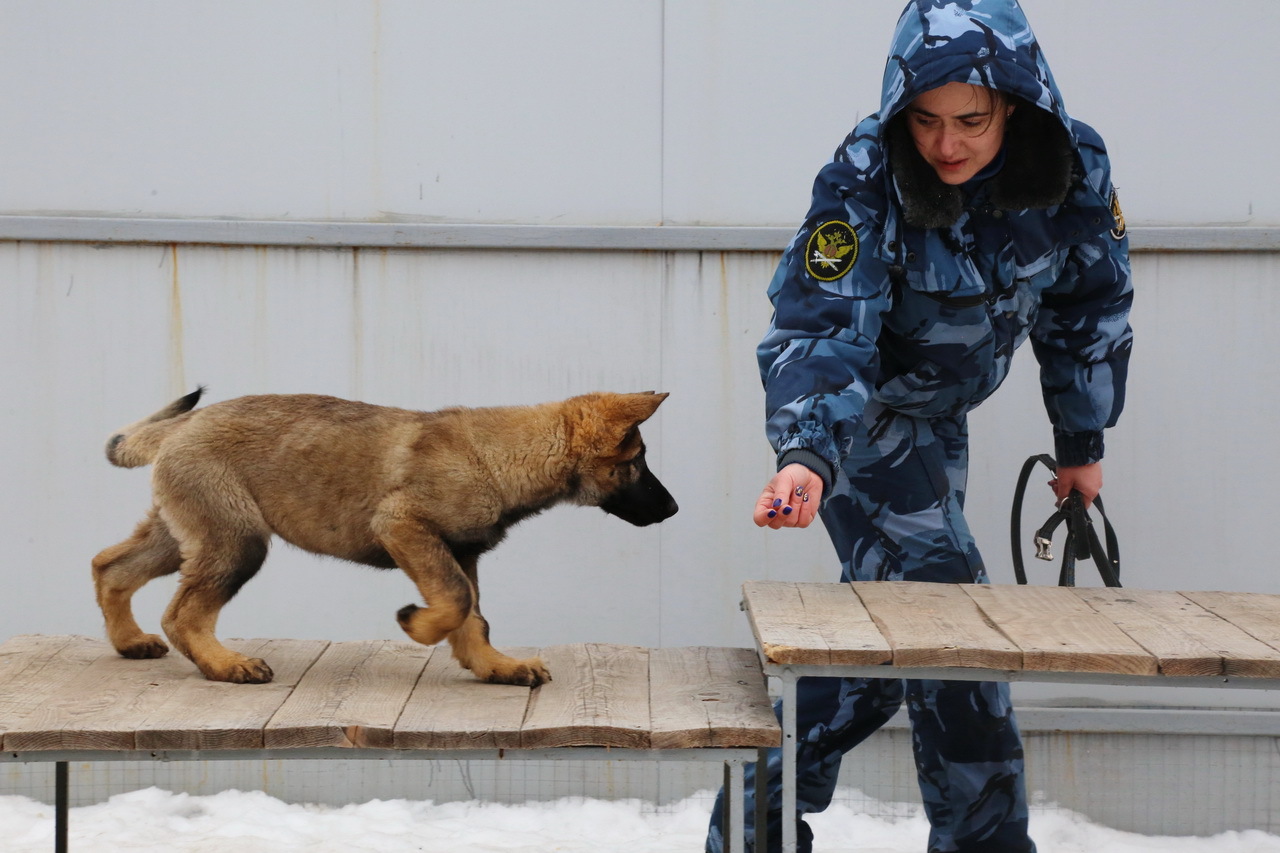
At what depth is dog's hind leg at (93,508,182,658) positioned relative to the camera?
300 centimetres

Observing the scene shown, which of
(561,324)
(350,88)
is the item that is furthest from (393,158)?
(561,324)

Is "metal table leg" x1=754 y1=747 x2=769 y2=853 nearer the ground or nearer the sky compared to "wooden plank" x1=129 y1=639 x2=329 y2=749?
nearer the ground

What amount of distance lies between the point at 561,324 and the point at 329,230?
90 cm

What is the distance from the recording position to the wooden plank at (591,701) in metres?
2.33

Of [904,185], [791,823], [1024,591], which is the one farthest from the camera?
[1024,591]

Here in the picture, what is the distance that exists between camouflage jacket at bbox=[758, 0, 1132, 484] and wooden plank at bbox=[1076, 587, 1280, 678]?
24.1 inches

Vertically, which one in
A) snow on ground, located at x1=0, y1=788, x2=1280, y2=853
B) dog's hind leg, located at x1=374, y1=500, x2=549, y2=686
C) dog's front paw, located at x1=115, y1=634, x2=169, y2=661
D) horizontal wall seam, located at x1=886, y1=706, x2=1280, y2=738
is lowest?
snow on ground, located at x1=0, y1=788, x2=1280, y2=853

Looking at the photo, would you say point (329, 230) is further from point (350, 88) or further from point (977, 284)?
point (977, 284)

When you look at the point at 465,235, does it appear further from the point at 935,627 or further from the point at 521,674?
the point at 935,627

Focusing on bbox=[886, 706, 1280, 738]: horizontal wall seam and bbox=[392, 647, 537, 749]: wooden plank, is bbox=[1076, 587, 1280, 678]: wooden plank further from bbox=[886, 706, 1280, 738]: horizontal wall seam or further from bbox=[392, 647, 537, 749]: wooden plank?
bbox=[886, 706, 1280, 738]: horizontal wall seam

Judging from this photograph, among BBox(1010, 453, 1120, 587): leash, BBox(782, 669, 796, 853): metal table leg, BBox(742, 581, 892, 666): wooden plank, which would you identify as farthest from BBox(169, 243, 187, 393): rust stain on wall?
BBox(1010, 453, 1120, 587): leash

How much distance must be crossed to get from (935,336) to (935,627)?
2.45 feet

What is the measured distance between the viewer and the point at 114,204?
4.04 meters

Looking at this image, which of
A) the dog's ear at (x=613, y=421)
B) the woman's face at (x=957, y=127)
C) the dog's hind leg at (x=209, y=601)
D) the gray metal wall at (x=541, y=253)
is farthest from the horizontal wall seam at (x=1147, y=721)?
the dog's hind leg at (x=209, y=601)
